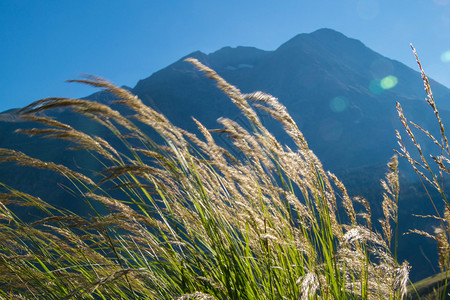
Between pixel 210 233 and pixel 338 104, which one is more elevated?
pixel 338 104

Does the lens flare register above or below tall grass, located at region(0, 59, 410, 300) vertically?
above

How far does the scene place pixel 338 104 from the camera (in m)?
178

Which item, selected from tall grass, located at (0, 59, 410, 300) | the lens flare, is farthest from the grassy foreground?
the lens flare

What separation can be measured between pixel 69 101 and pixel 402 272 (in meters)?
1.45

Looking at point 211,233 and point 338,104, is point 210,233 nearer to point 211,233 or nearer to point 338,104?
point 211,233

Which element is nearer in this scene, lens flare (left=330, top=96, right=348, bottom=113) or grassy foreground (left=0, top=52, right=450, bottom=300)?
grassy foreground (left=0, top=52, right=450, bottom=300)

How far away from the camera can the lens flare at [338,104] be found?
176750 mm

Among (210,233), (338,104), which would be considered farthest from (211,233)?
(338,104)

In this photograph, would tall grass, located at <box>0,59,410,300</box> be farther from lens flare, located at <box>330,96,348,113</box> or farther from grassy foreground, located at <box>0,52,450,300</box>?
lens flare, located at <box>330,96,348,113</box>

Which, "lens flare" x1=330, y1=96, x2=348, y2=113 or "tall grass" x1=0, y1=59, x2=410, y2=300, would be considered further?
"lens flare" x1=330, y1=96, x2=348, y2=113

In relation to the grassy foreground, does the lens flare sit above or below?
above

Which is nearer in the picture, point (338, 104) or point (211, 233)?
point (211, 233)

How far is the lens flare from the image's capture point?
580 feet

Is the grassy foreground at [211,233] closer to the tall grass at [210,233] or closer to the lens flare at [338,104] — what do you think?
the tall grass at [210,233]
